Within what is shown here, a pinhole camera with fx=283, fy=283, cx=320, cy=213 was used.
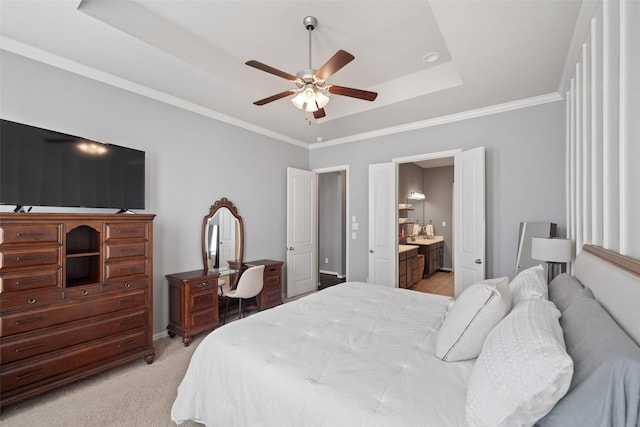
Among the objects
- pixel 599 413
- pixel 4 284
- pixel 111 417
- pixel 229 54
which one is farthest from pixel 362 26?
pixel 111 417

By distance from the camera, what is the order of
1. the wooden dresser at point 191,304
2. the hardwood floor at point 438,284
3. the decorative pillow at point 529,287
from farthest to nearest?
1. the hardwood floor at point 438,284
2. the wooden dresser at point 191,304
3. the decorative pillow at point 529,287

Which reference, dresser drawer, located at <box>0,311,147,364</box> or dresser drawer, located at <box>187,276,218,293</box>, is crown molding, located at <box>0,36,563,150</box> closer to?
dresser drawer, located at <box>187,276,218,293</box>

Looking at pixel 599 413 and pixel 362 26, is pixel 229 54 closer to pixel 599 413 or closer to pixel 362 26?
pixel 362 26

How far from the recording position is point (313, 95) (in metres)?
2.33

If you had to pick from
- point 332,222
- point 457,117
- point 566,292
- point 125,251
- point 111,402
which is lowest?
point 111,402

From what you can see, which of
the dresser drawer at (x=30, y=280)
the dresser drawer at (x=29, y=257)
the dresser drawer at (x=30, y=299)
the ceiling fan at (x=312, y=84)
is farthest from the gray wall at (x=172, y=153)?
the ceiling fan at (x=312, y=84)

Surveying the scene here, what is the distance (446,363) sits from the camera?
4.61ft

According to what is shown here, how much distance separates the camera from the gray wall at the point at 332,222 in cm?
648

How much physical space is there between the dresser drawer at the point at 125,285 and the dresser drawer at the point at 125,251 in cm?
22

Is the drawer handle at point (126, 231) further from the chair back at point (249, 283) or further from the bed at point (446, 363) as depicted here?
the bed at point (446, 363)

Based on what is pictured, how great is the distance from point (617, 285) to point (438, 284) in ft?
16.1

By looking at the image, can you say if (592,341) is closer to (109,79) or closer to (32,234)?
(32,234)

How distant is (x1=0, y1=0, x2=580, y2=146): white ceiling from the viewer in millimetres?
2064

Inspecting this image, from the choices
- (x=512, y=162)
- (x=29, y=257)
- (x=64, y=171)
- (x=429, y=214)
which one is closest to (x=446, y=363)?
(x=29, y=257)
